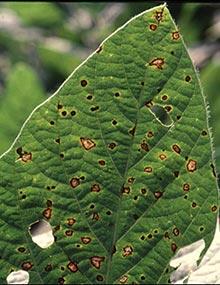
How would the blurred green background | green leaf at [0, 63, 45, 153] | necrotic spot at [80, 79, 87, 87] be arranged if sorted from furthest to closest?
the blurred green background, green leaf at [0, 63, 45, 153], necrotic spot at [80, 79, 87, 87]

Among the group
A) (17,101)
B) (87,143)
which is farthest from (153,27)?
(17,101)

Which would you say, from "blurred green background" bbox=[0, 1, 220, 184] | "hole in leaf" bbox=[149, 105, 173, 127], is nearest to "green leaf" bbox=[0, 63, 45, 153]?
"blurred green background" bbox=[0, 1, 220, 184]

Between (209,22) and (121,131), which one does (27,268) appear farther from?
(209,22)

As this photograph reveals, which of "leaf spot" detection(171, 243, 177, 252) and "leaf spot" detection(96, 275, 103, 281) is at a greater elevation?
"leaf spot" detection(96, 275, 103, 281)

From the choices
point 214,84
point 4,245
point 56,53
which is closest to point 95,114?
point 4,245

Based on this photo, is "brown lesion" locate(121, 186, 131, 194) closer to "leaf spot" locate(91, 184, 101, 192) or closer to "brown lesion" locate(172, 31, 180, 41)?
"leaf spot" locate(91, 184, 101, 192)

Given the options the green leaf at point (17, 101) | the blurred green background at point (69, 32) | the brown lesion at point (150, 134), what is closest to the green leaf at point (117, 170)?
the brown lesion at point (150, 134)

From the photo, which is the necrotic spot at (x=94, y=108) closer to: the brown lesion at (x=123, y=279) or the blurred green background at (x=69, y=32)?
the brown lesion at (x=123, y=279)
